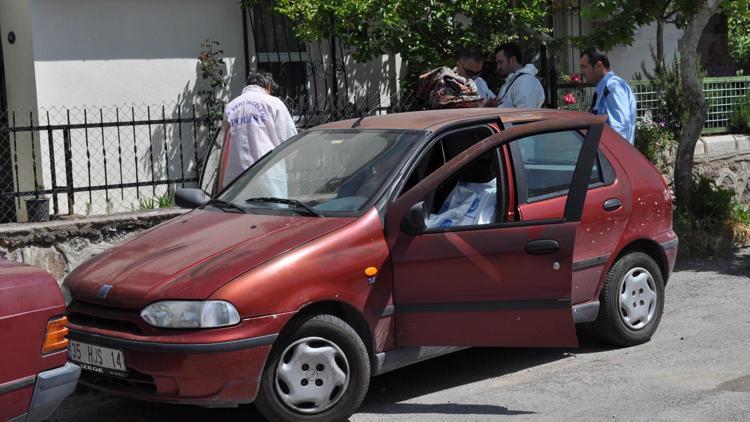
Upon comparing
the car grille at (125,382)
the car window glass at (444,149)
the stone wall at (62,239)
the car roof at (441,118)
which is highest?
the car roof at (441,118)

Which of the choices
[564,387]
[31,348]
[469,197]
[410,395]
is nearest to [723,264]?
[564,387]

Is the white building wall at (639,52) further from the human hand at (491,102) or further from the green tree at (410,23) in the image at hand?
the human hand at (491,102)

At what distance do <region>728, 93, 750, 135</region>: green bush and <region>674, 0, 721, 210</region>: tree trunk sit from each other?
3.15 meters

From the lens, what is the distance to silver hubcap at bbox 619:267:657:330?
6.70 meters

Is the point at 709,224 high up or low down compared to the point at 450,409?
up

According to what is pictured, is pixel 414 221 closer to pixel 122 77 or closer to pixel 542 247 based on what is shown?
pixel 542 247

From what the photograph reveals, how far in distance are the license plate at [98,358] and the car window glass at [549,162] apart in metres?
2.60

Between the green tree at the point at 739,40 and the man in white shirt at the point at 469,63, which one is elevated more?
the green tree at the point at 739,40

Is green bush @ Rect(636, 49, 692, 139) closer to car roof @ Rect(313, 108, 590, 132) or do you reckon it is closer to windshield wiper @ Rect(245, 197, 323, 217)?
car roof @ Rect(313, 108, 590, 132)

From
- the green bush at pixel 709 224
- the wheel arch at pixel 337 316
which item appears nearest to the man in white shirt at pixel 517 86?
the green bush at pixel 709 224

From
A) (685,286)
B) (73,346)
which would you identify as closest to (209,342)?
(73,346)

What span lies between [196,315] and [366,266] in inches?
38.5

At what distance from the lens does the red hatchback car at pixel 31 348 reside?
4.26 m

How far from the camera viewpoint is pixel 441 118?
6.34m
